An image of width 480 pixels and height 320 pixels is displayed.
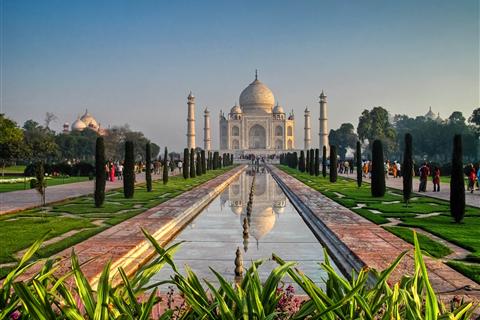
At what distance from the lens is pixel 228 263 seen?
470 cm

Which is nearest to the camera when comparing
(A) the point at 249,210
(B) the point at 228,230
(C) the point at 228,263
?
(C) the point at 228,263

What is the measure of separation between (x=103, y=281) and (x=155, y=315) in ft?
3.54

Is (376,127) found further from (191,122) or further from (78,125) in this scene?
(78,125)

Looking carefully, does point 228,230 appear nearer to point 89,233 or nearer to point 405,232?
point 89,233

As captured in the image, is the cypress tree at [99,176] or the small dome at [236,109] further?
the small dome at [236,109]

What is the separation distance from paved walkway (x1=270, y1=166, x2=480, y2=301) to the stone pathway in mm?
1989

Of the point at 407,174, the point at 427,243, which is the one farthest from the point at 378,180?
the point at 427,243

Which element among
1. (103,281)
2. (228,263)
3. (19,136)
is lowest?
(228,263)

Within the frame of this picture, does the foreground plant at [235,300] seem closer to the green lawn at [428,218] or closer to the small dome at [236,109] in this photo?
the green lawn at [428,218]

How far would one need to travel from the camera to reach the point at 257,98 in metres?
63.4

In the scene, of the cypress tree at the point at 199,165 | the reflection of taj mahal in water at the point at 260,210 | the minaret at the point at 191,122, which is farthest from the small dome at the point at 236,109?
the reflection of taj mahal in water at the point at 260,210

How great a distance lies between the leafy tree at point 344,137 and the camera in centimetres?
5934

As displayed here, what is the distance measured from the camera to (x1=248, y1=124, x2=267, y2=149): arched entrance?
212 feet

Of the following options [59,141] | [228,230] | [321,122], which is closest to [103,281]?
[228,230]
